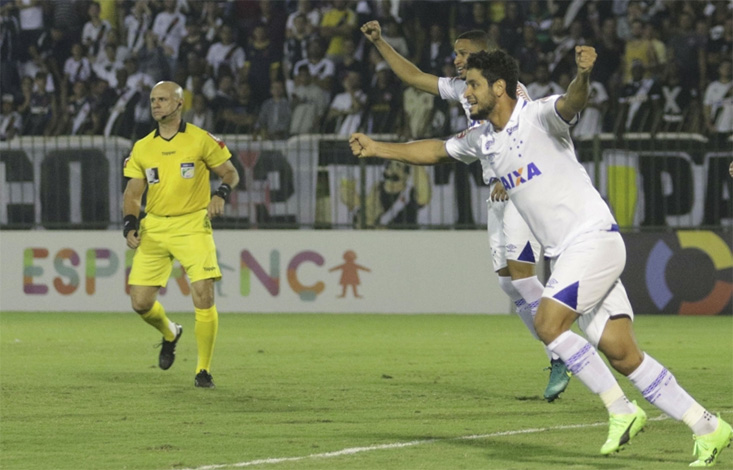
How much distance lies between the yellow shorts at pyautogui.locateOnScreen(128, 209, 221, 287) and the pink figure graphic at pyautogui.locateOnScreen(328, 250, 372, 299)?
6782 mm

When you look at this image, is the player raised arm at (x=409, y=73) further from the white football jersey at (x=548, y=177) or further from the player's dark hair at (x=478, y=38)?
the white football jersey at (x=548, y=177)

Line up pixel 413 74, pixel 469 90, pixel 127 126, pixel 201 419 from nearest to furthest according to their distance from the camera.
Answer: pixel 469 90, pixel 201 419, pixel 413 74, pixel 127 126

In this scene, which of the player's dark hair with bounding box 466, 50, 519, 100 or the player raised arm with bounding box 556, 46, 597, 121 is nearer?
the player raised arm with bounding box 556, 46, 597, 121

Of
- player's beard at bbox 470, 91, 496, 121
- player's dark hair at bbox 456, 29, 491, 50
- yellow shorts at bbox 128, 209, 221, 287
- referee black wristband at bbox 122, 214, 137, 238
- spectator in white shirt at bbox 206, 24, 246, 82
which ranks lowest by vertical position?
yellow shorts at bbox 128, 209, 221, 287

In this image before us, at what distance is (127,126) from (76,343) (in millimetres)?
6601

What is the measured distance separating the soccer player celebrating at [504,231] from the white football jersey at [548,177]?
2059 millimetres

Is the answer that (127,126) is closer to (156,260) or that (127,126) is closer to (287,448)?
(156,260)

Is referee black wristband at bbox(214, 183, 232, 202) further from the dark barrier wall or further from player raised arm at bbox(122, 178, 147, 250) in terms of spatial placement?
the dark barrier wall

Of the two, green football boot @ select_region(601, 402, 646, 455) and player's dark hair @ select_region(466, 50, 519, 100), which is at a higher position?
player's dark hair @ select_region(466, 50, 519, 100)

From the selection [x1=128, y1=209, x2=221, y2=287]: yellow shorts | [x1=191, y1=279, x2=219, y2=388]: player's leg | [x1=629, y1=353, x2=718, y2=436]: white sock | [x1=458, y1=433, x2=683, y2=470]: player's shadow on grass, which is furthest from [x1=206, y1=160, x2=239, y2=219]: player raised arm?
[x1=629, y1=353, x2=718, y2=436]: white sock

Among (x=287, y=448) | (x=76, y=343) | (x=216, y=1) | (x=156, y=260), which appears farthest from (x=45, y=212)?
(x=287, y=448)

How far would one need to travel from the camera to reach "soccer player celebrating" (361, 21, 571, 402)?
29.3 ft

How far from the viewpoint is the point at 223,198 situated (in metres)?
9.98

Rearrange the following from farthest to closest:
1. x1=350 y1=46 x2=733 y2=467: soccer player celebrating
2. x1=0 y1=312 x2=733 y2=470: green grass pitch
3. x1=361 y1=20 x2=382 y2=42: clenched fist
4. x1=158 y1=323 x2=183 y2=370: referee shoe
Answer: x1=158 y1=323 x2=183 y2=370: referee shoe
x1=361 y1=20 x2=382 y2=42: clenched fist
x1=0 y1=312 x2=733 y2=470: green grass pitch
x1=350 y1=46 x2=733 y2=467: soccer player celebrating
